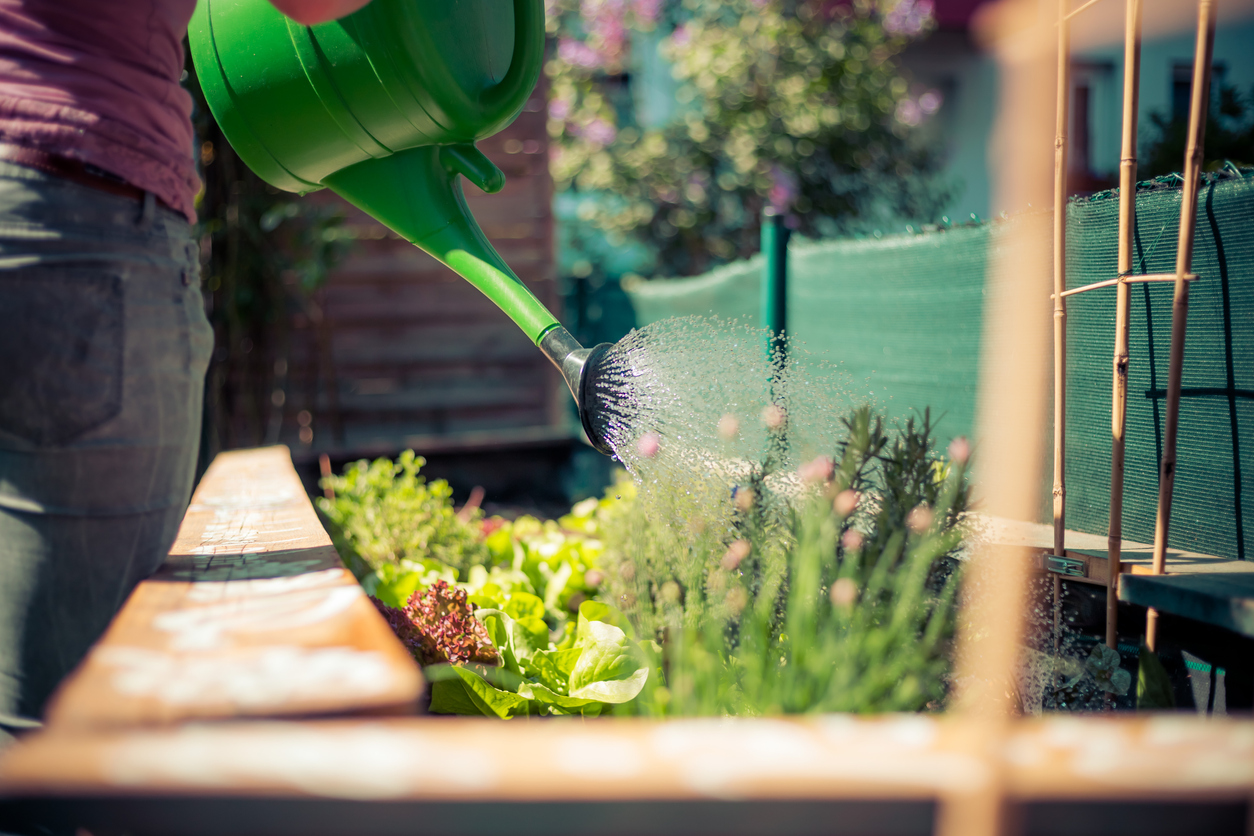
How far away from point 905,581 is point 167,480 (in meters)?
0.98

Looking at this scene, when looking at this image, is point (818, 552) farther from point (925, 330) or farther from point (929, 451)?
point (925, 330)

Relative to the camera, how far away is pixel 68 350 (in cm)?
96

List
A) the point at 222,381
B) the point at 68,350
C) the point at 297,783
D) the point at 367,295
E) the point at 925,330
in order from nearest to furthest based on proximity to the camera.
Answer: the point at 297,783 < the point at 68,350 < the point at 925,330 < the point at 222,381 < the point at 367,295

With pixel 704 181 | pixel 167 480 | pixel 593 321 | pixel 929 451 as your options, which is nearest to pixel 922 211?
pixel 704 181

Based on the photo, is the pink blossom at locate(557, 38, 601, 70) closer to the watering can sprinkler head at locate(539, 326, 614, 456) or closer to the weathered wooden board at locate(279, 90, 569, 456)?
the weathered wooden board at locate(279, 90, 569, 456)

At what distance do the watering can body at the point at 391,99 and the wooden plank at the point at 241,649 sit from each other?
0.47 m

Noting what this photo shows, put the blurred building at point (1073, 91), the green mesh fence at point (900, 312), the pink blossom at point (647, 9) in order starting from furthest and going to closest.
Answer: the blurred building at point (1073, 91), the pink blossom at point (647, 9), the green mesh fence at point (900, 312)

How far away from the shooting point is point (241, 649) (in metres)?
0.68

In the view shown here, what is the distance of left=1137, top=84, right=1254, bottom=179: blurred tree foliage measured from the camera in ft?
20.7

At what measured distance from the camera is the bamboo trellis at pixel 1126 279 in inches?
39.3

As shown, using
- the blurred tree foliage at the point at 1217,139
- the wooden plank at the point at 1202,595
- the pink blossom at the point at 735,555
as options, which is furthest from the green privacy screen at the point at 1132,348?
the blurred tree foliage at the point at 1217,139

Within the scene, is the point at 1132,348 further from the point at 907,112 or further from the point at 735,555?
the point at 907,112

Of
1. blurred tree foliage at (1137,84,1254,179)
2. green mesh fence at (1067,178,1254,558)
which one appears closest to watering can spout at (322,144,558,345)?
green mesh fence at (1067,178,1254,558)

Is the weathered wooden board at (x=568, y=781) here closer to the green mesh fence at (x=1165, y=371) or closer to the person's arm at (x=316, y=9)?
the person's arm at (x=316, y=9)
